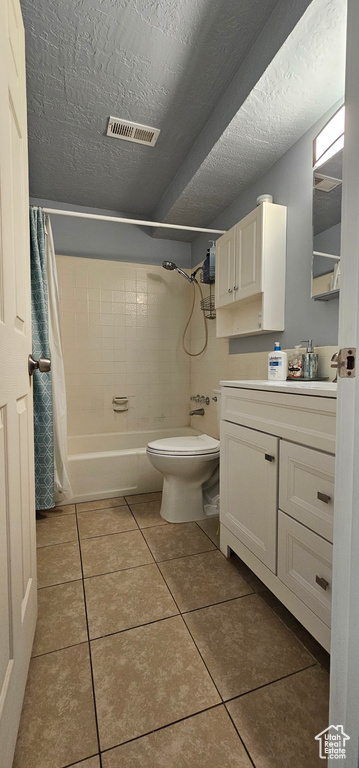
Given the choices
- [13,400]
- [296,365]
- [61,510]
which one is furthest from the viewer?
[61,510]

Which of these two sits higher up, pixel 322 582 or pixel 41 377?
pixel 41 377

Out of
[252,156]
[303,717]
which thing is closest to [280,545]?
[303,717]

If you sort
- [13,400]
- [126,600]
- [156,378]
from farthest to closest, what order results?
[156,378], [126,600], [13,400]

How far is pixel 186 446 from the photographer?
6.20ft

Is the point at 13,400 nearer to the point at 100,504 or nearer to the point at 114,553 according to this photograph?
the point at 114,553

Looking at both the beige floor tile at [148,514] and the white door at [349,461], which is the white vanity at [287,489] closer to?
the white door at [349,461]

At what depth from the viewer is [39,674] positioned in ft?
3.21

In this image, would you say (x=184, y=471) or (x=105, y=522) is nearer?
(x=184, y=471)

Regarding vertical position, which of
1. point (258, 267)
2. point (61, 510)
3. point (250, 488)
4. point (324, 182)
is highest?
point (324, 182)

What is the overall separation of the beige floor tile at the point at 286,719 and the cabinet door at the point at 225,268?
1.70 metres

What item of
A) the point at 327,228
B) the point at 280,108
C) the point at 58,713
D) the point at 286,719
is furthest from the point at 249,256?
the point at 58,713

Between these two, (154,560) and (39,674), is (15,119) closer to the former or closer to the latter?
(39,674)

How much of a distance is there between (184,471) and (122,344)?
54.5 inches

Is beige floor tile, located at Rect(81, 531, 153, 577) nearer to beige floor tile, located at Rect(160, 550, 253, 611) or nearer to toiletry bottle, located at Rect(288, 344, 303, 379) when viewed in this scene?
beige floor tile, located at Rect(160, 550, 253, 611)
